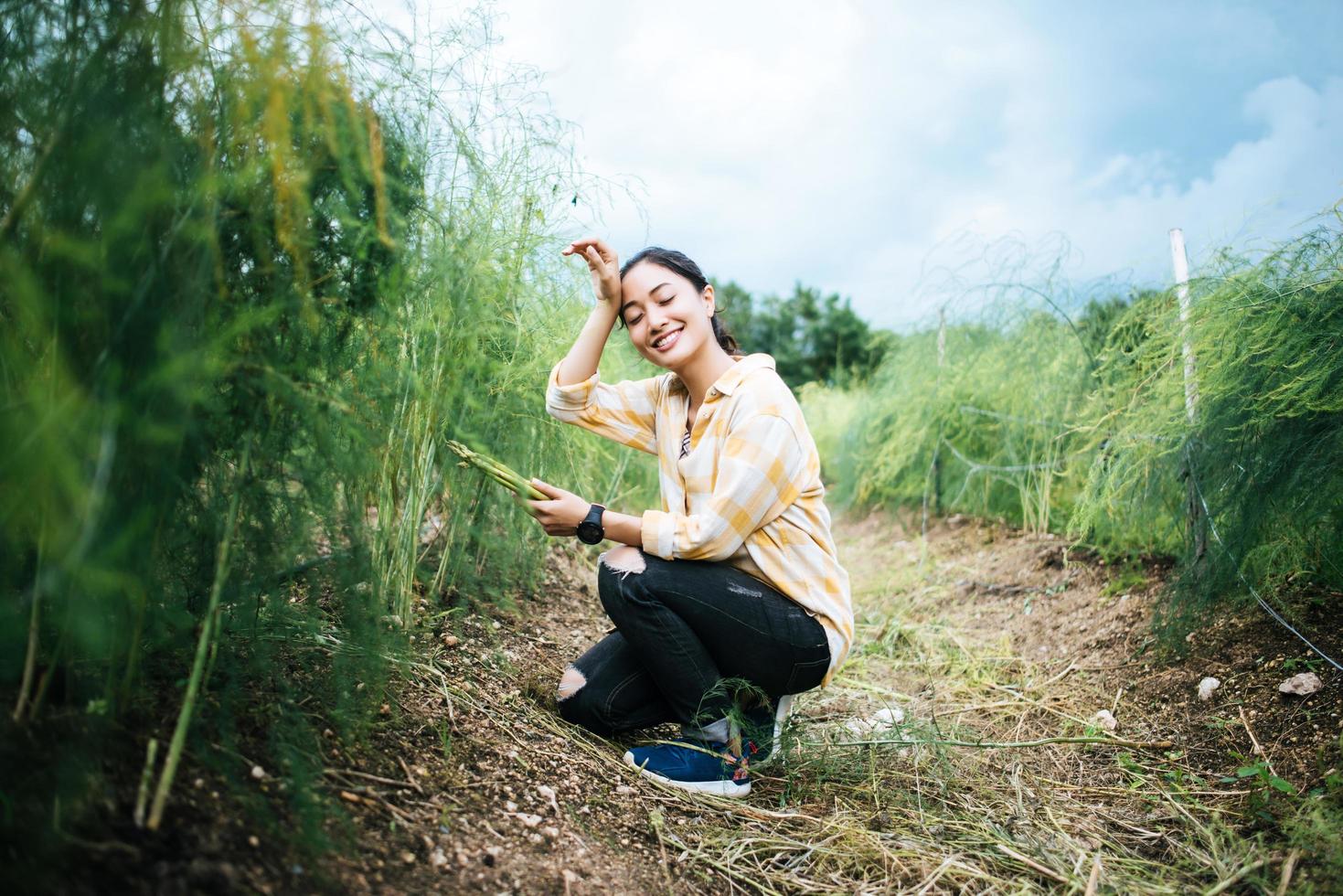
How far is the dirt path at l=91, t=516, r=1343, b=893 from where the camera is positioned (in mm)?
1340

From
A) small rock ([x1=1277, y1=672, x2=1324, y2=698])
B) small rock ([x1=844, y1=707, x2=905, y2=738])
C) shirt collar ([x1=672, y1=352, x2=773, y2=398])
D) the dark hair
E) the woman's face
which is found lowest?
small rock ([x1=844, y1=707, x2=905, y2=738])

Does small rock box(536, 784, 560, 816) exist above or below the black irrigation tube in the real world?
below

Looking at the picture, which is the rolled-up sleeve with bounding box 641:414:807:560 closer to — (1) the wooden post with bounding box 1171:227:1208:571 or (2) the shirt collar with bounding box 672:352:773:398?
(2) the shirt collar with bounding box 672:352:773:398

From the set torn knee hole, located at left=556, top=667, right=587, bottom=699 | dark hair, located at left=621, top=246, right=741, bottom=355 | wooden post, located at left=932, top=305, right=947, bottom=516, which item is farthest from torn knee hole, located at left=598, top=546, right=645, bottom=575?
wooden post, located at left=932, top=305, right=947, bottom=516

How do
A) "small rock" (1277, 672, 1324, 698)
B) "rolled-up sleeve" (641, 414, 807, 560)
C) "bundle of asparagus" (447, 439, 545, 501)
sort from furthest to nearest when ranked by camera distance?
"small rock" (1277, 672, 1324, 698)
"bundle of asparagus" (447, 439, 545, 501)
"rolled-up sleeve" (641, 414, 807, 560)

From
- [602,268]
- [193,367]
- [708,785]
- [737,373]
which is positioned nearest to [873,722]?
[708,785]

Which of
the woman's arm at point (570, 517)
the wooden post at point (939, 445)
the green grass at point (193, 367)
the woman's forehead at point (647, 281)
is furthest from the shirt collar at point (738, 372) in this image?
the wooden post at point (939, 445)

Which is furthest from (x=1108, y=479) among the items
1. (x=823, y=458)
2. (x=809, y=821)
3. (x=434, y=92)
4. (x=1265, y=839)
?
(x=823, y=458)

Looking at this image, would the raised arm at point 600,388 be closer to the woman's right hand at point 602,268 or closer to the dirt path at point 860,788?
the woman's right hand at point 602,268

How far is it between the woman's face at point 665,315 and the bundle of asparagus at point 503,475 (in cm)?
38

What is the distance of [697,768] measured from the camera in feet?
5.92

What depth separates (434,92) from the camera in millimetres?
1692

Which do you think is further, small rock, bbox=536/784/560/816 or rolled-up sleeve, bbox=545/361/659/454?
rolled-up sleeve, bbox=545/361/659/454

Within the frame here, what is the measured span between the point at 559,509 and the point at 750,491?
377mm
